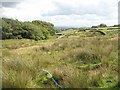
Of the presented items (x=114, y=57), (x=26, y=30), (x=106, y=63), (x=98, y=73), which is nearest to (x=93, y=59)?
(x=114, y=57)

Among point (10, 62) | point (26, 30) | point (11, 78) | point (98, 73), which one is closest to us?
point (11, 78)

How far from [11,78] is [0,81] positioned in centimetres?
33

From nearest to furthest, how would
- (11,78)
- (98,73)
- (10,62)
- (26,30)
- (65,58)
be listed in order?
(11,78) < (98,73) < (10,62) < (65,58) < (26,30)

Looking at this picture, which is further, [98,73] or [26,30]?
[26,30]

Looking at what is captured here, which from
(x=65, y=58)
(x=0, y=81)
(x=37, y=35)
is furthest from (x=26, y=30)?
(x=0, y=81)

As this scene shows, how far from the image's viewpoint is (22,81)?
5754mm

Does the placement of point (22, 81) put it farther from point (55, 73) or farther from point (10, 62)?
point (10, 62)

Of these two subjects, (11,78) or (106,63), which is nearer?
(11,78)

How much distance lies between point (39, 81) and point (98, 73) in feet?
5.24

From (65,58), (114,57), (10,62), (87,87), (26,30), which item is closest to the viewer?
(87,87)

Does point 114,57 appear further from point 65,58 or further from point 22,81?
point 22,81

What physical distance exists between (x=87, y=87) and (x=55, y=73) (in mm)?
1628

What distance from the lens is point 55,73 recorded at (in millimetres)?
7062

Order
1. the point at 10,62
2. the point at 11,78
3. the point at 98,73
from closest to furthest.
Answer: the point at 11,78 < the point at 98,73 < the point at 10,62
